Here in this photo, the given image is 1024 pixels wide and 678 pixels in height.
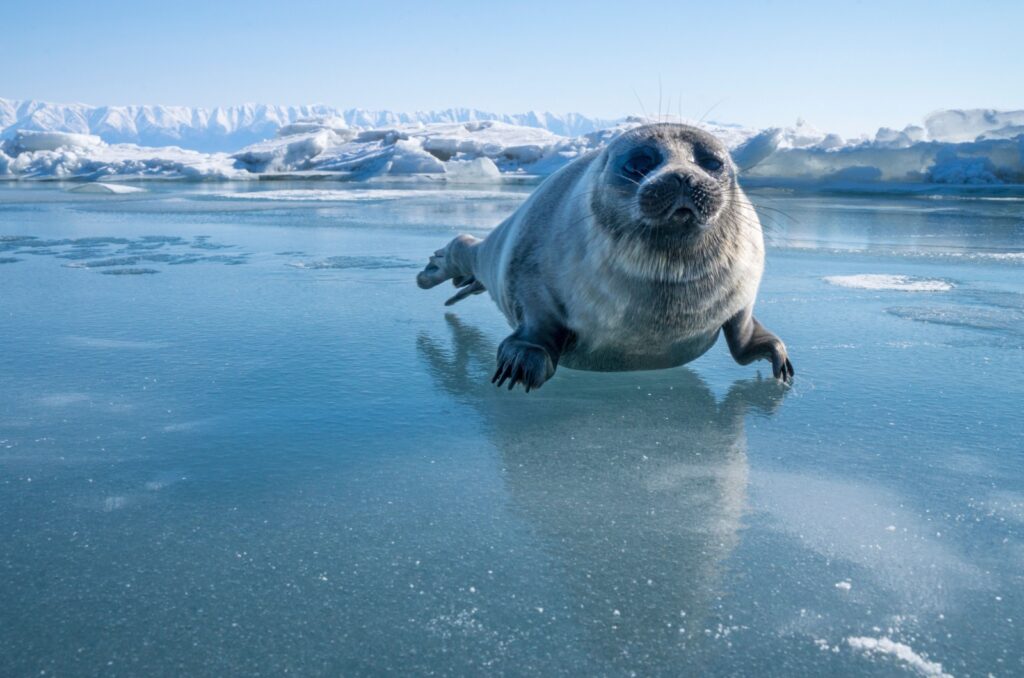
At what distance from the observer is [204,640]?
53.6 inches

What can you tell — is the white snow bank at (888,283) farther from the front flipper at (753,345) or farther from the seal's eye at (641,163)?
the seal's eye at (641,163)

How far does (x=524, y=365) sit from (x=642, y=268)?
0.52 meters

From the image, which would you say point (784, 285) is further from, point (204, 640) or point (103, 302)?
point (204, 640)

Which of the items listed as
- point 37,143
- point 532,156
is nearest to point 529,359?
point 532,156

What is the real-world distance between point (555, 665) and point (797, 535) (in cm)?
75

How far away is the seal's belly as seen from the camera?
9.87 feet

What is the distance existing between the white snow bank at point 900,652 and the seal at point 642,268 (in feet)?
4.74

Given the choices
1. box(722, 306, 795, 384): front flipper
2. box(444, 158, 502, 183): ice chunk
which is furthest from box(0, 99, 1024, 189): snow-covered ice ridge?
box(722, 306, 795, 384): front flipper

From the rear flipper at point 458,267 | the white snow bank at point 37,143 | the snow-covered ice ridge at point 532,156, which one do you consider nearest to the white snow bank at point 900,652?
the rear flipper at point 458,267

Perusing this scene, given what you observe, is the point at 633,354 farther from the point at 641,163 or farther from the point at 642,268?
the point at 641,163

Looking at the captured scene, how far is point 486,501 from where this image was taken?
6.41 ft

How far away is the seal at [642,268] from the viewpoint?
268cm

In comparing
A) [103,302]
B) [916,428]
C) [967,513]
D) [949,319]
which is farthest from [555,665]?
[103,302]

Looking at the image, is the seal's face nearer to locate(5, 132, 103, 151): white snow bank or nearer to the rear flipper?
the rear flipper
